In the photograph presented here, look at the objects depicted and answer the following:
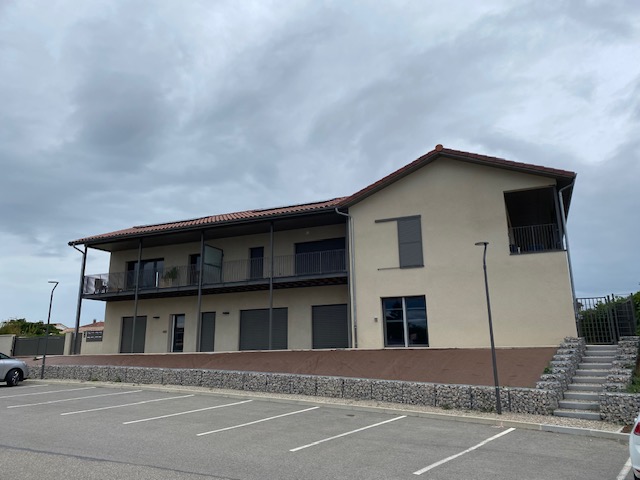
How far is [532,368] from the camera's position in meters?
12.5

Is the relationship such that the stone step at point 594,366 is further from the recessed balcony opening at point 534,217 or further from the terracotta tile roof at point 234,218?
the terracotta tile roof at point 234,218

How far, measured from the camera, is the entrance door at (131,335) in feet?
76.1

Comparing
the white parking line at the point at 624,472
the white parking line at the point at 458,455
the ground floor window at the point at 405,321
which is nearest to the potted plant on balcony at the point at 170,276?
the ground floor window at the point at 405,321

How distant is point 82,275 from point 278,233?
1000cm

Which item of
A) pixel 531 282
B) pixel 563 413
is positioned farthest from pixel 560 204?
pixel 563 413

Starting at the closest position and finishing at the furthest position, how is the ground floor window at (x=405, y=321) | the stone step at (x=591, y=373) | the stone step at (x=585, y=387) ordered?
the stone step at (x=585, y=387) → the stone step at (x=591, y=373) → the ground floor window at (x=405, y=321)

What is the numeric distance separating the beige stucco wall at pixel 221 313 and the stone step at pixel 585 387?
31.2ft

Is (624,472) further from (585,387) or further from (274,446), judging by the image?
(274,446)

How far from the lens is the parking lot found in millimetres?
6309

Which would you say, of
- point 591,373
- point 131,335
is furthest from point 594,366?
point 131,335

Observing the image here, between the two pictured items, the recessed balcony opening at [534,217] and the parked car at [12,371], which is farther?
the parked car at [12,371]

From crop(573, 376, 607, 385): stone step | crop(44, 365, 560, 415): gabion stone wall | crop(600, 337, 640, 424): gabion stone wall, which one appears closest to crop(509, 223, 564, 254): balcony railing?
crop(600, 337, 640, 424): gabion stone wall

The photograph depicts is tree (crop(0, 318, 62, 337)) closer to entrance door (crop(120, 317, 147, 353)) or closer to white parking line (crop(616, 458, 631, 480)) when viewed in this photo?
entrance door (crop(120, 317, 147, 353))

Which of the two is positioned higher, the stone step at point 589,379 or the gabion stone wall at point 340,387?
the stone step at point 589,379
